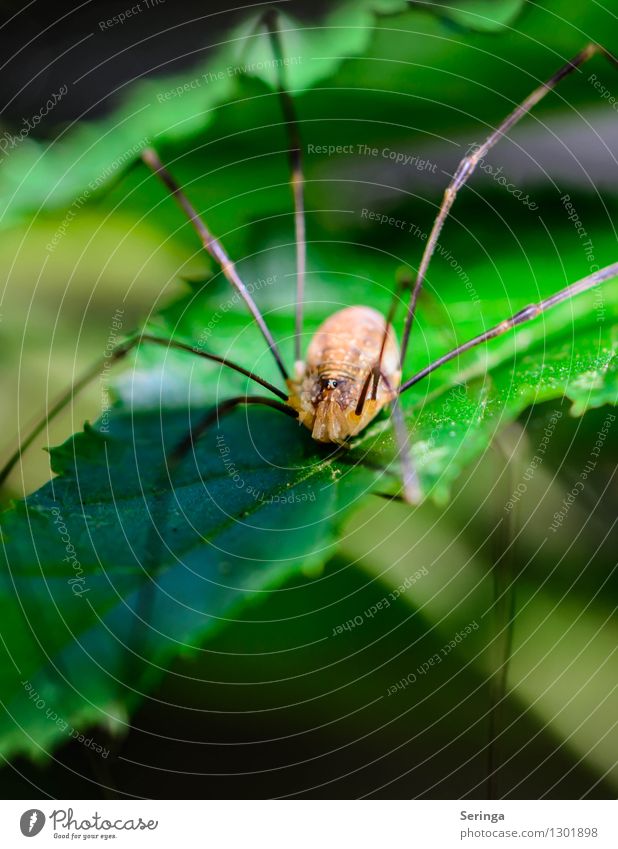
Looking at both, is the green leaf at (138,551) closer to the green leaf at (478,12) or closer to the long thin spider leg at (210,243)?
the long thin spider leg at (210,243)

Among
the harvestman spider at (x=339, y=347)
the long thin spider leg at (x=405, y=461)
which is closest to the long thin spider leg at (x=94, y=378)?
the harvestman spider at (x=339, y=347)

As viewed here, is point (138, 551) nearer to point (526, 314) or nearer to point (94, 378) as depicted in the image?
point (94, 378)

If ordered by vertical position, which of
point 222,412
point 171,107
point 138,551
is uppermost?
point 171,107

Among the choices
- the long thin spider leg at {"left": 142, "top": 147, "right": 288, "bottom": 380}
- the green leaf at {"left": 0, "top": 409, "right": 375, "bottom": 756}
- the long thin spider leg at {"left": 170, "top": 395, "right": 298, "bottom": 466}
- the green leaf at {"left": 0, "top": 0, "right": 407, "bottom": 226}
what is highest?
the green leaf at {"left": 0, "top": 0, "right": 407, "bottom": 226}

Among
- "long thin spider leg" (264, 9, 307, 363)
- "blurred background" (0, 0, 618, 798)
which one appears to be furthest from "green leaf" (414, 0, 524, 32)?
"long thin spider leg" (264, 9, 307, 363)

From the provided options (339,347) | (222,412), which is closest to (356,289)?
(339,347)

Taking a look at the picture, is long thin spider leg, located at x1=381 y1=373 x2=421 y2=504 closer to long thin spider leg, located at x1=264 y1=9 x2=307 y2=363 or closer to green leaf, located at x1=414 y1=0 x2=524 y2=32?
long thin spider leg, located at x1=264 y1=9 x2=307 y2=363

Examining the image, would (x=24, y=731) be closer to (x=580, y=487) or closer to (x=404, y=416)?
(x=404, y=416)
